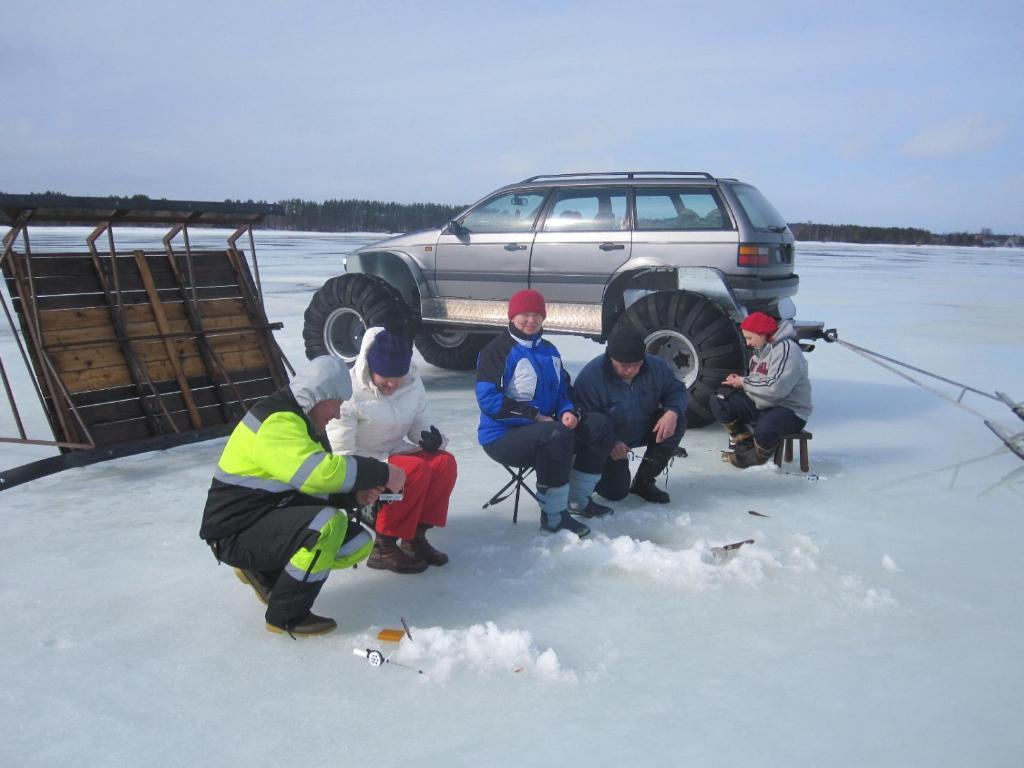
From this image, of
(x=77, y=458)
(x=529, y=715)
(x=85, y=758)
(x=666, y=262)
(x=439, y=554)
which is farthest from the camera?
(x=666, y=262)

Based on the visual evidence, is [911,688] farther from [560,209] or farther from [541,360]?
[560,209]

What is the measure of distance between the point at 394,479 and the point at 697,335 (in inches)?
136

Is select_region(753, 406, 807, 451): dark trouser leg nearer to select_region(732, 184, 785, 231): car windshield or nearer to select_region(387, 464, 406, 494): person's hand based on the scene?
select_region(732, 184, 785, 231): car windshield

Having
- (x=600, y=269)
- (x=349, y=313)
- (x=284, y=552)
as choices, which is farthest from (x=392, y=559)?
(x=349, y=313)

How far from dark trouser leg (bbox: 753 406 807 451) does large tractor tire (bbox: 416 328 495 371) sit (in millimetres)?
4040

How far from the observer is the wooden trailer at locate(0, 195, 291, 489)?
4648 mm

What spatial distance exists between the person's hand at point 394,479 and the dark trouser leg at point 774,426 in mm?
2761

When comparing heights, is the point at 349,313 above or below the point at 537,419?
above

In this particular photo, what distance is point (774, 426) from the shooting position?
5012 millimetres

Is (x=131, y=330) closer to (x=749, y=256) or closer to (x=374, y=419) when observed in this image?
(x=374, y=419)

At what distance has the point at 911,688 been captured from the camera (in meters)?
2.67

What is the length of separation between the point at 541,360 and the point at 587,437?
446 millimetres

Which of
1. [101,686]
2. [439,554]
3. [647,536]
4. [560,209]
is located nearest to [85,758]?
[101,686]

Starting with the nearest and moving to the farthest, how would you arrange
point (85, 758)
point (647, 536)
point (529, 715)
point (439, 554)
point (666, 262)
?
point (85, 758)
point (529, 715)
point (439, 554)
point (647, 536)
point (666, 262)
